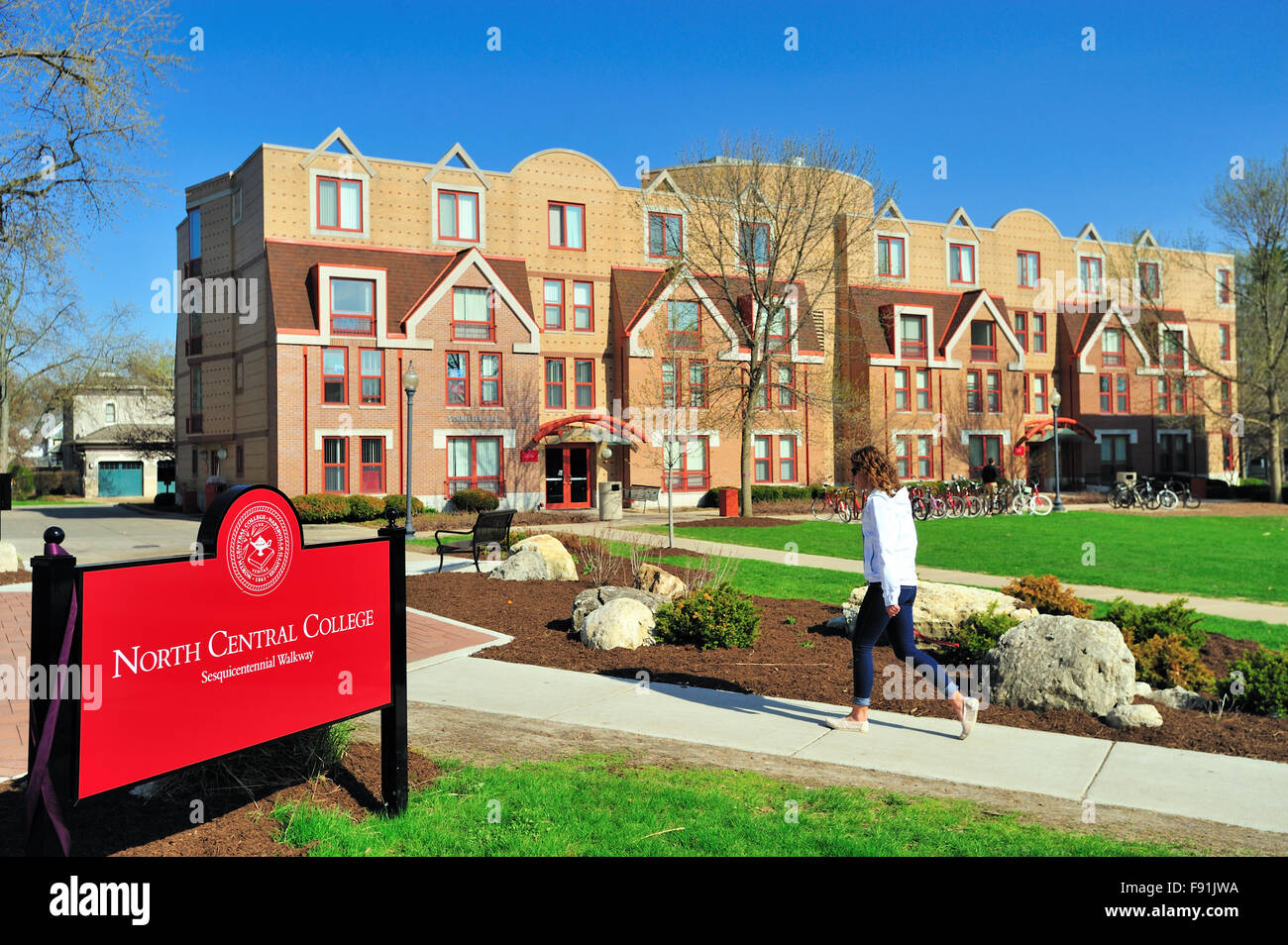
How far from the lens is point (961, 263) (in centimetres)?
4578

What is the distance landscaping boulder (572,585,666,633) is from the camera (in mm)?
10664

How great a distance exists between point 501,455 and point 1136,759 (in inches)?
1186

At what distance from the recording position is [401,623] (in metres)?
5.21

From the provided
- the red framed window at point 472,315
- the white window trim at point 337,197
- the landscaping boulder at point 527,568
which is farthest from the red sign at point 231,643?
the white window trim at point 337,197

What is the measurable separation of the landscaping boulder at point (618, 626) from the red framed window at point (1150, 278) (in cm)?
4506

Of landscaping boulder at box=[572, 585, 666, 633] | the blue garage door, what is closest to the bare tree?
landscaping boulder at box=[572, 585, 666, 633]

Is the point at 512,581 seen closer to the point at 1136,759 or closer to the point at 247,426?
the point at 1136,759

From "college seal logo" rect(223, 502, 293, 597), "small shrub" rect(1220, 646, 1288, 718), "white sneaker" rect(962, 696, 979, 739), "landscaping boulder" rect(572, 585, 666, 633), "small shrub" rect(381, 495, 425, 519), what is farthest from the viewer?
"small shrub" rect(381, 495, 425, 519)

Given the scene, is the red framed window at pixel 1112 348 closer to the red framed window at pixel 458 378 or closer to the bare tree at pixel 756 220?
the bare tree at pixel 756 220

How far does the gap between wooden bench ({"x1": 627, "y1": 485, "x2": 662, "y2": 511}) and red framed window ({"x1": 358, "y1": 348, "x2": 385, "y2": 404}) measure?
33.2 feet

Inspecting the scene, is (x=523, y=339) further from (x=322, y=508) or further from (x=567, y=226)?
(x=322, y=508)

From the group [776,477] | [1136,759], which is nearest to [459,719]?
[1136,759]

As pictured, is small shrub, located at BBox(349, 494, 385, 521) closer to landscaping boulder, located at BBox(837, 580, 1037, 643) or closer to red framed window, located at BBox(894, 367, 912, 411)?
landscaping boulder, located at BBox(837, 580, 1037, 643)

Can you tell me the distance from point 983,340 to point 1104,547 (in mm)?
27053
